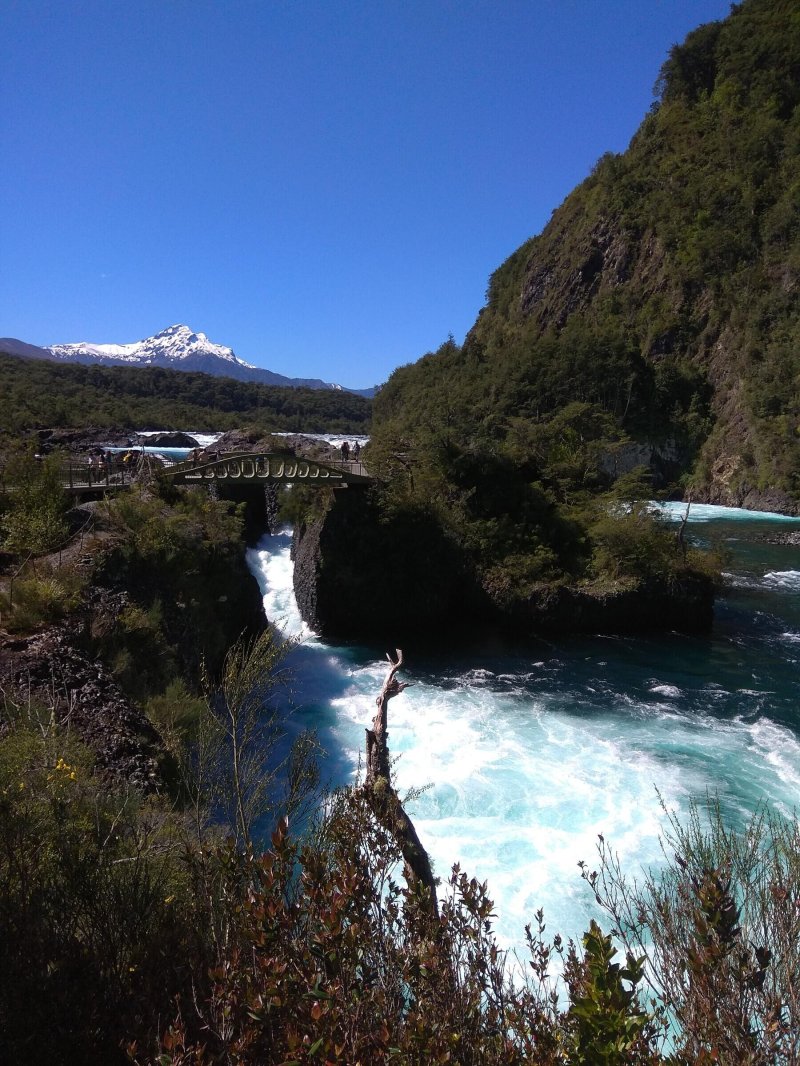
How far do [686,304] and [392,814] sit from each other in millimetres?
69817

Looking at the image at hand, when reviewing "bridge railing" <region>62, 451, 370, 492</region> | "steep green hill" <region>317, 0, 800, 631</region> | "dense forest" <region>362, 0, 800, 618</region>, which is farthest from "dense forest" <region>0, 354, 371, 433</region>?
"bridge railing" <region>62, 451, 370, 492</region>

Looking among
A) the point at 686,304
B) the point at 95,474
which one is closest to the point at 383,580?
the point at 95,474

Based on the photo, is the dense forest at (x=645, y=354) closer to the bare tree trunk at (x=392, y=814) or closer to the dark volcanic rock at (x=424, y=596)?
the dark volcanic rock at (x=424, y=596)

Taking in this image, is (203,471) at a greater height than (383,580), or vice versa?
(203,471)

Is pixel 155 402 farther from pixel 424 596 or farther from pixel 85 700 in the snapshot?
pixel 85 700

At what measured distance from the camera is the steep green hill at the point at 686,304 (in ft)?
163

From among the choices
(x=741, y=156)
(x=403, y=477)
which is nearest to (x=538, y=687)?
(x=403, y=477)

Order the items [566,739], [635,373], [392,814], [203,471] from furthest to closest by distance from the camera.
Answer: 1. [635,373]
2. [203,471]
3. [566,739]
4. [392,814]

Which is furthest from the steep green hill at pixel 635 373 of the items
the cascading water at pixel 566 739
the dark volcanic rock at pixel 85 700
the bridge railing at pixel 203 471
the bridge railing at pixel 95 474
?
the dark volcanic rock at pixel 85 700

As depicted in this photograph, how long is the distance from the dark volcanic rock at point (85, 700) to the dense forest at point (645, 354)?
14.1 m

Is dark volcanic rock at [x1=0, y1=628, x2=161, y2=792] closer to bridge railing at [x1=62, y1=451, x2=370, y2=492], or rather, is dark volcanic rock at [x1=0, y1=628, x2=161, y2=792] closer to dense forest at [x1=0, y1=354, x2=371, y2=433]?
bridge railing at [x1=62, y1=451, x2=370, y2=492]

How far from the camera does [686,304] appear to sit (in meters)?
62.6

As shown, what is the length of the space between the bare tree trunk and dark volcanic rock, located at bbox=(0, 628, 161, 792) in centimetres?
316

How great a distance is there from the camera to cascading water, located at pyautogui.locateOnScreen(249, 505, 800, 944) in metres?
9.87
